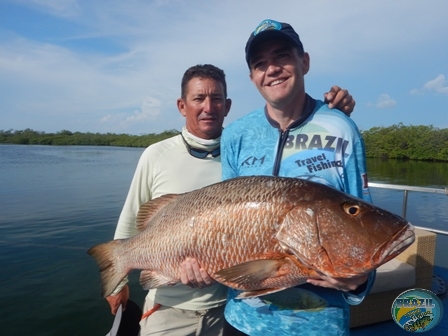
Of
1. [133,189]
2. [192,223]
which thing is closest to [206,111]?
[133,189]

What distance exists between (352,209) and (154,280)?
1.56 meters

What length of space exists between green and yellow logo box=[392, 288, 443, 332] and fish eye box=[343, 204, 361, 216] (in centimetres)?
126

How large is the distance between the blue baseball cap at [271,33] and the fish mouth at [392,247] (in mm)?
1372

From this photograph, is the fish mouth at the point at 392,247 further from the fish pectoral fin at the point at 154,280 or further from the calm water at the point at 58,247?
the calm water at the point at 58,247

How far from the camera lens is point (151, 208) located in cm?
279

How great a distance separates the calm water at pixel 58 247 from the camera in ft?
23.7

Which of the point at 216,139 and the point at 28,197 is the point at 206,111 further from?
the point at 28,197

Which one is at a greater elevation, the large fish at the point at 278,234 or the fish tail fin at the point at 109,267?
the large fish at the point at 278,234

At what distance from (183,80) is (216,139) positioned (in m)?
0.66

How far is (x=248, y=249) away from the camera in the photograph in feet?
6.51

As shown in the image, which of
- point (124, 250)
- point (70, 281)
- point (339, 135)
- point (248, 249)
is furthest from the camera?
point (70, 281)

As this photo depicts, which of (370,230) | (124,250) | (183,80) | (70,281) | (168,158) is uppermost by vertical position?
(183,80)

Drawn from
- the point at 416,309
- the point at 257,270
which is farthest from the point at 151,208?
the point at 416,309

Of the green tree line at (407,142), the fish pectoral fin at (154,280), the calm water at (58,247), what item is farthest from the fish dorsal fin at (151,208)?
the green tree line at (407,142)
